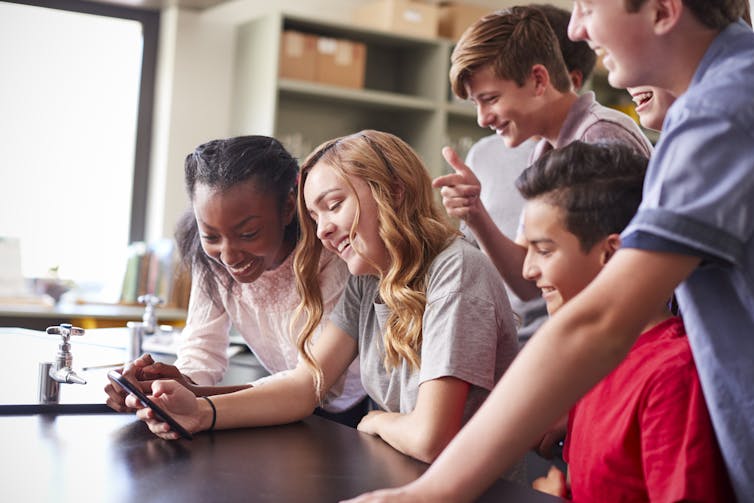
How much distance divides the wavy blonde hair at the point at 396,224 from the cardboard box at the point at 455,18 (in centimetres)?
361

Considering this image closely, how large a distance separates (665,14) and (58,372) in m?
1.21

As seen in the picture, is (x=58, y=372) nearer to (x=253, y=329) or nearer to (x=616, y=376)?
(x=253, y=329)

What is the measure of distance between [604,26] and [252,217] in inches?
37.3

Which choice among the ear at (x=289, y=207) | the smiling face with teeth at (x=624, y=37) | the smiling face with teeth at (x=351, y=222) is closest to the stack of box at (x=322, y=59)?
the ear at (x=289, y=207)

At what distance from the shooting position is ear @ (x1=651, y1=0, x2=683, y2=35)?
0.98 m

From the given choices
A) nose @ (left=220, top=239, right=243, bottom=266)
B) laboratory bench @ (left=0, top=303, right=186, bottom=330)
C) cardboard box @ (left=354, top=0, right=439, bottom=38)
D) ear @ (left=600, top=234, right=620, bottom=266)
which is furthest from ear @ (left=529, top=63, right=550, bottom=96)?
cardboard box @ (left=354, top=0, right=439, bottom=38)

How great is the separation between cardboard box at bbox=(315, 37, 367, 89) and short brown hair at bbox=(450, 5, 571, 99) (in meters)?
2.80

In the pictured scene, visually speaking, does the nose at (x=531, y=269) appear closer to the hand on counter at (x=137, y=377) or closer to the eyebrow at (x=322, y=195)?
the eyebrow at (x=322, y=195)

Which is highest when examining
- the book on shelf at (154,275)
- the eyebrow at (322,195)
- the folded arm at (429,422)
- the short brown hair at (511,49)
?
the short brown hair at (511,49)

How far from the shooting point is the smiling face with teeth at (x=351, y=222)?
157 centimetres

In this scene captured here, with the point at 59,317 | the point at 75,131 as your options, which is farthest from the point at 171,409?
the point at 75,131

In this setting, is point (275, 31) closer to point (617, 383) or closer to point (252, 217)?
point (252, 217)

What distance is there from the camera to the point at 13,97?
4.84 meters

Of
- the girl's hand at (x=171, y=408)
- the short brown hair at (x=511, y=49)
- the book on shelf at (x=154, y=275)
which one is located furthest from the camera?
the book on shelf at (x=154, y=275)
